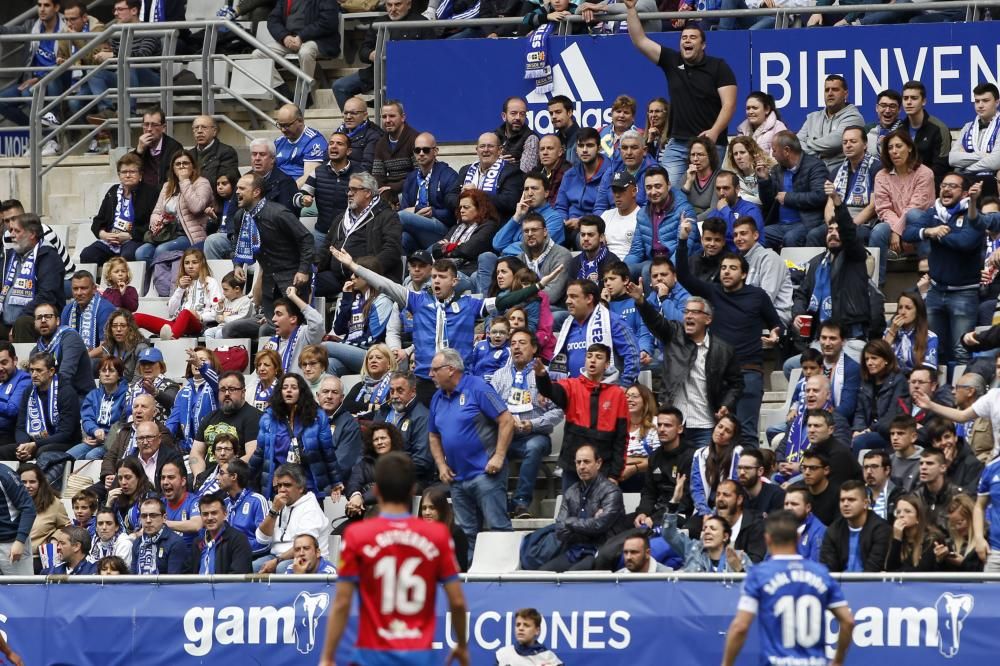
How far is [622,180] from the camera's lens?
17.6m

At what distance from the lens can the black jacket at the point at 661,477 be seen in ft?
48.9

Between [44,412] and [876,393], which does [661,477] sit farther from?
[44,412]

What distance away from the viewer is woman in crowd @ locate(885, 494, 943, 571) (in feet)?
43.5

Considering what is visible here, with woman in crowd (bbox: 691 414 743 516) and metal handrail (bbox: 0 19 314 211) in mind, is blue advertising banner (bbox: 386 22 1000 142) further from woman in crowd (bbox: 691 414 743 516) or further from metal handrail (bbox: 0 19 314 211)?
woman in crowd (bbox: 691 414 743 516)

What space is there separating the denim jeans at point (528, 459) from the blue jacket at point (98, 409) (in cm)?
368

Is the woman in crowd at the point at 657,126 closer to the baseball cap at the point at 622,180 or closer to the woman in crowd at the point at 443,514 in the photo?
the baseball cap at the point at 622,180

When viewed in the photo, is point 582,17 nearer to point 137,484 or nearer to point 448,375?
point 448,375

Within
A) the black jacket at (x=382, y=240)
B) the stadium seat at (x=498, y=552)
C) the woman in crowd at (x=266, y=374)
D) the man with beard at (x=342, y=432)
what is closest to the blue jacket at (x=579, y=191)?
the black jacket at (x=382, y=240)

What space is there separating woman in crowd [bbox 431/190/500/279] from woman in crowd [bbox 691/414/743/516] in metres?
3.86

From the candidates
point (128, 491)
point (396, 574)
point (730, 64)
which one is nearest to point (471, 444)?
point (128, 491)

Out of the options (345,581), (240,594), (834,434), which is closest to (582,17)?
(834,434)

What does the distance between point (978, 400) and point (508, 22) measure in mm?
7580

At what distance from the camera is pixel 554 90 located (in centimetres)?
1984

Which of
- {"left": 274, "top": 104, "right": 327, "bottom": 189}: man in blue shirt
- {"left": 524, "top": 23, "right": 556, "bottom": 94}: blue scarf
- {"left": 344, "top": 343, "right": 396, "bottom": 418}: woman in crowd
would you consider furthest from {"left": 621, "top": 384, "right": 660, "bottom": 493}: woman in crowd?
{"left": 274, "top": 104, "right": 327, "bottom": 189}: man in blue shirt
